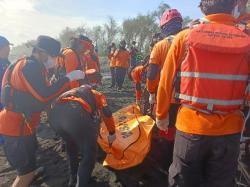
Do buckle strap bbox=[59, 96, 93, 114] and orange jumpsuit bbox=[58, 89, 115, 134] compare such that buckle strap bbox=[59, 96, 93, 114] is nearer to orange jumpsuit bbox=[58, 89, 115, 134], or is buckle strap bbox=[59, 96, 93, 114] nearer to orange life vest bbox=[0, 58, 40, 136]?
orange jumpsuit bbox=[58, 89, 115, 134]

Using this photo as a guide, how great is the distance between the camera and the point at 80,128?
418 cm

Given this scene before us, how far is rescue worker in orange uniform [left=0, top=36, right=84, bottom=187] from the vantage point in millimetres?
4082

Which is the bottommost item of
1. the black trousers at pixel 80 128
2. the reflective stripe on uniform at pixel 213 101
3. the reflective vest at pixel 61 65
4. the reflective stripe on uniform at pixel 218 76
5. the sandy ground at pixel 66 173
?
the sandy ground at pixel 66 173

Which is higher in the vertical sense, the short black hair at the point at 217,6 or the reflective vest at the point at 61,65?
the short black hair at the point at 217,6

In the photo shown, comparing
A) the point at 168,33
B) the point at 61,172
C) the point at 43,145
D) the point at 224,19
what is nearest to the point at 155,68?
the point at 168,33

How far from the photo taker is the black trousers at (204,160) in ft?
9.29

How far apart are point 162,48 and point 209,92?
6.02ft

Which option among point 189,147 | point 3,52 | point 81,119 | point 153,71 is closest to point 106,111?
point 81,119

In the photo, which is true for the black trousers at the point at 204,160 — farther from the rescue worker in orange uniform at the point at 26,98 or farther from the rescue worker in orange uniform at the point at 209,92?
the rescue worker in orange uniform at the point at 26,98

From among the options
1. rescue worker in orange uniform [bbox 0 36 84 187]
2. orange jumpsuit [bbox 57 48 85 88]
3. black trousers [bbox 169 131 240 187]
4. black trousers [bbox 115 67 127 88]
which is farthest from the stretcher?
black trousers [bbox 115 67 127 88]

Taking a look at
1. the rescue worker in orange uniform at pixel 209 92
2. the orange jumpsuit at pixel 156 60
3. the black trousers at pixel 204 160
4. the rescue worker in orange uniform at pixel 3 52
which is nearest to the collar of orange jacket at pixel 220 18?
the rescue worker in orange uniform at pixel 209 92

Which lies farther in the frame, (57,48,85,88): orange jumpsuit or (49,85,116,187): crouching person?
(57,48,85,88): orange jumpsuit

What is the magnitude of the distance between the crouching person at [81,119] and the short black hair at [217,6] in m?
1.88

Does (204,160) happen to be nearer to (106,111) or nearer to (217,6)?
(217,6)
